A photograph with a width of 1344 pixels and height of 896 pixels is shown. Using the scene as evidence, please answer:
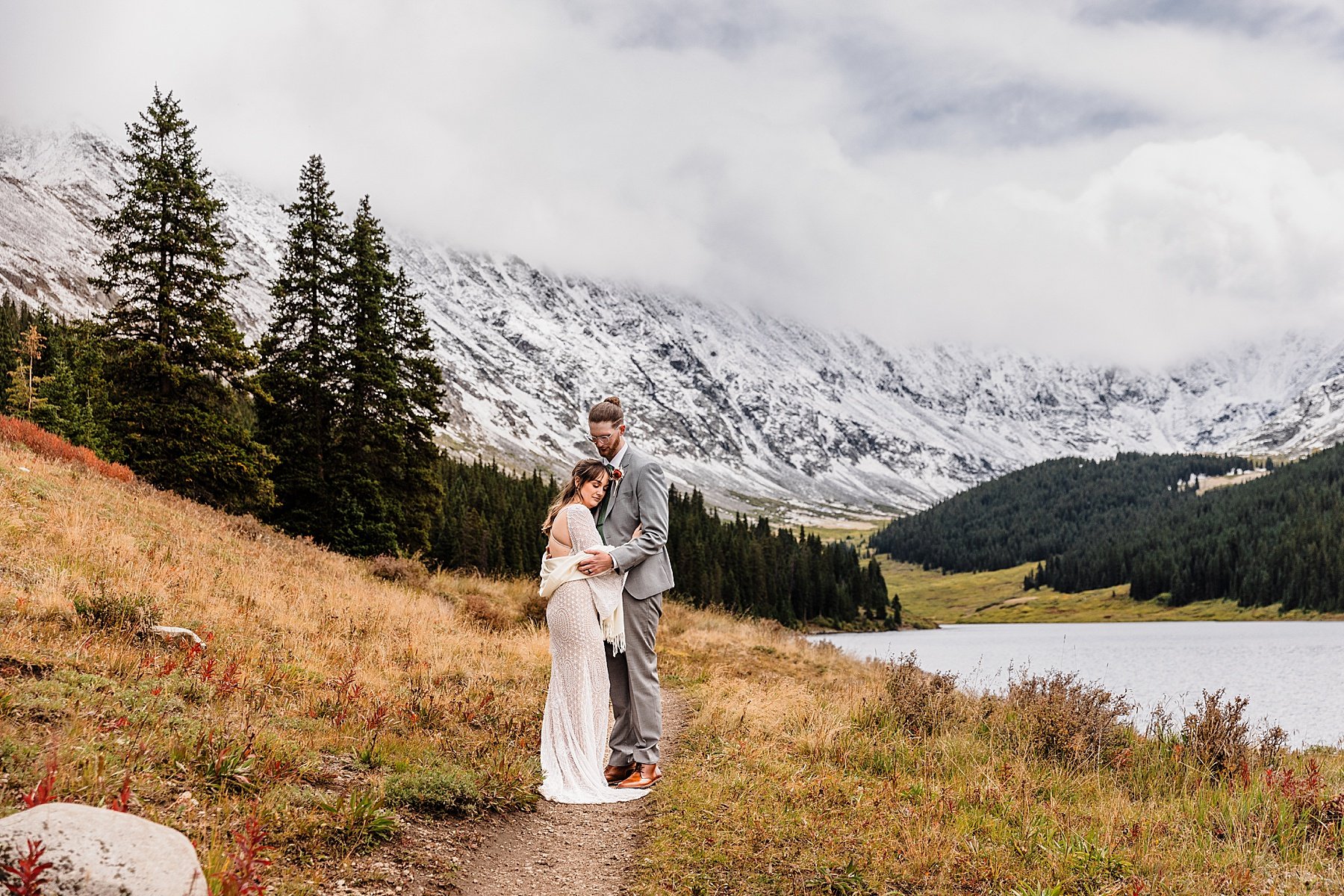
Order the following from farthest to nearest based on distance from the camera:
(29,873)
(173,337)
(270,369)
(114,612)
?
(270,369), (173,337), (114,612), (29,873)

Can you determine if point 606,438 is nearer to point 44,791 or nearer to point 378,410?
point 44,791

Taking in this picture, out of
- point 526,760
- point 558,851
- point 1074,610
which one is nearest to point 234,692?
point 526,760

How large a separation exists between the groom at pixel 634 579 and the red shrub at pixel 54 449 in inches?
810

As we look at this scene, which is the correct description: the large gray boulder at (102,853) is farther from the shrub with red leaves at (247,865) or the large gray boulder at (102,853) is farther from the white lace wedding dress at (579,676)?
the white lace wedding dress at (579,676)

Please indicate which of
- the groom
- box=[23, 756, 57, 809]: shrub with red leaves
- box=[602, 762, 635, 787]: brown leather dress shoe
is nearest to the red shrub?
the groom

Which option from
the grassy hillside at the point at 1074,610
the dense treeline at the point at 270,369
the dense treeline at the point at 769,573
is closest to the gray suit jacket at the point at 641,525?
the dense treeline at the point at 270,369

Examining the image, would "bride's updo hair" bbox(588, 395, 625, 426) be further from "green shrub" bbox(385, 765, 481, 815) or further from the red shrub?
the red shrub

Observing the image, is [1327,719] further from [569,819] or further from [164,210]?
[164,210]

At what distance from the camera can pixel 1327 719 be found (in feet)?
92.6

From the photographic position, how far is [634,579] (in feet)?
27.0

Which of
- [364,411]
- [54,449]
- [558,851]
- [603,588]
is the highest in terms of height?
[364,411]

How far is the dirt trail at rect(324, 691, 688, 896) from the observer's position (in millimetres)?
5547

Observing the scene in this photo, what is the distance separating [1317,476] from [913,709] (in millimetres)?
215267

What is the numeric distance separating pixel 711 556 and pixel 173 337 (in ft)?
241
